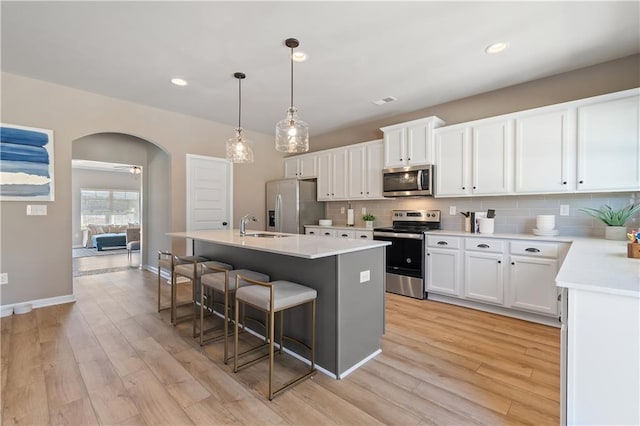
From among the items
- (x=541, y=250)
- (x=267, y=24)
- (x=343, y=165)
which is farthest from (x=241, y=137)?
(x=541, y=250)

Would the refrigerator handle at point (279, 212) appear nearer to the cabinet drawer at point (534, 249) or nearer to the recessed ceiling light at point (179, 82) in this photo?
the recessed ceiling light at point (179, 82)

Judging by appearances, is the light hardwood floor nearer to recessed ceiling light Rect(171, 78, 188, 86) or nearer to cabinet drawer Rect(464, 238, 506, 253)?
cabinet drawer Rect(464, 238, 506, 253)

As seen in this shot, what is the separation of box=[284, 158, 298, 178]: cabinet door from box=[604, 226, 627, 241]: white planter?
454 cm

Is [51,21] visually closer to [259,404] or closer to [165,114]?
[165,114]

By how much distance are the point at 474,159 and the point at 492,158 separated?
0.63 feet

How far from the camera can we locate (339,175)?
5055 mm

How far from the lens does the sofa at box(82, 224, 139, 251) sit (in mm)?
8008

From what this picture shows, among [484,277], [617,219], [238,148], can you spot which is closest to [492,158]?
[617,219]

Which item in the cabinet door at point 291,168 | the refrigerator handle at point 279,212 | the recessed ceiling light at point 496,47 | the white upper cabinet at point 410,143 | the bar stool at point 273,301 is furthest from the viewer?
the cabinet door at point 291,168

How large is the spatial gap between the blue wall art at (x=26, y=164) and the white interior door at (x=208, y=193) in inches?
65.5

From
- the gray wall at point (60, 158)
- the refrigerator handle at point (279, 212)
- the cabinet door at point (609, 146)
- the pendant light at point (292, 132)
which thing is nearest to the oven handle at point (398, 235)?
the cabinet door at point (609, 146)

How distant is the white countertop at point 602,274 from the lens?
1067mm

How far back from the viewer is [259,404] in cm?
176

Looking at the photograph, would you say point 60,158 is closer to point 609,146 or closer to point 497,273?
point 497,273
